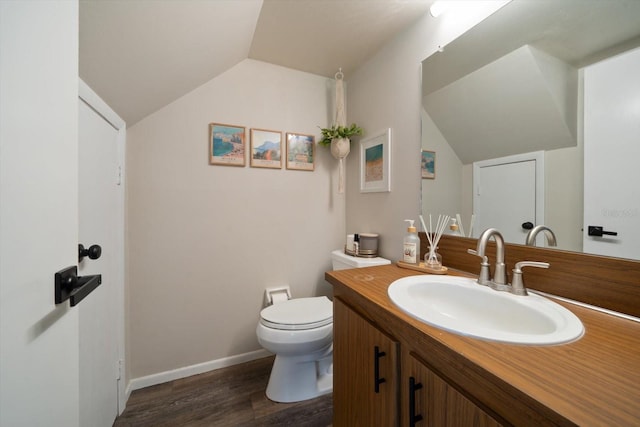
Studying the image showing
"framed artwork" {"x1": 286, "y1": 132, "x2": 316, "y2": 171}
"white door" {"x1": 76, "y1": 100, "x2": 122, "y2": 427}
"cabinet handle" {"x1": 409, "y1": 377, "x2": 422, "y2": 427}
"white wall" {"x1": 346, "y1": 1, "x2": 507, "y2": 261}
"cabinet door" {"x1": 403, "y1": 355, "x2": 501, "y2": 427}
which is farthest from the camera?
"framed artwork" {"x1": 286, "y1": 132, "x2": 316, "y2": 171}

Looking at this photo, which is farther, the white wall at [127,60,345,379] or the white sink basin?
the white wall at [127,60,345,379]

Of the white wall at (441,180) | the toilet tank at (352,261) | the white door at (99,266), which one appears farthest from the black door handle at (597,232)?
the white door at (99,266)

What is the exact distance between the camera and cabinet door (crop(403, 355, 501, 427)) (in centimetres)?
46

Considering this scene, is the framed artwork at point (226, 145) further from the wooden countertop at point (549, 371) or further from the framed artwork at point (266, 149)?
the wooden countertop at point (549, 371)

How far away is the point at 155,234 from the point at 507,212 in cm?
189

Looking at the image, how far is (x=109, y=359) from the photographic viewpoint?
1156 millimetres

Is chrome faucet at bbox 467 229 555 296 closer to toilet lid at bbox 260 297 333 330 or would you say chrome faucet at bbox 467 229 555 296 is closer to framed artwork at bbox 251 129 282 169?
toilet lid at bbox 260 297 333 330

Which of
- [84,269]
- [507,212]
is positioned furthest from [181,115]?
[507,212]

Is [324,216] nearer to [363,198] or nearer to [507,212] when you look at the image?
[363,198]

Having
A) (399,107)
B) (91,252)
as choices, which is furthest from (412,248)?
(91,252)

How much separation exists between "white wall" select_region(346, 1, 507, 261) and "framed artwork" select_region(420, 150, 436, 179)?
4 cm

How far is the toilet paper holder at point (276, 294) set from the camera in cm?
169

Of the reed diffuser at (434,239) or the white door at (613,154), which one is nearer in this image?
the white door at (613,154)

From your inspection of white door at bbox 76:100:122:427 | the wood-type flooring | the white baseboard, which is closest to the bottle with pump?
the wood-type flooring
